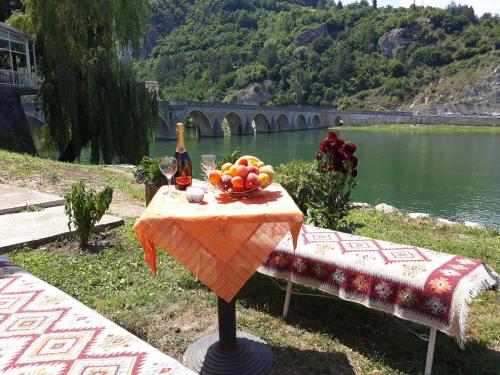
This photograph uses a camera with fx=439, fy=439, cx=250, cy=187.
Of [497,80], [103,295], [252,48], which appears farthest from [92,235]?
[252,48]

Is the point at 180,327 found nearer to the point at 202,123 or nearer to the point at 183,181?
the point at 183,181

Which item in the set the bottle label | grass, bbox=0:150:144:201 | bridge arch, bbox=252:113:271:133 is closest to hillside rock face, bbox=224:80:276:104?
bridge arch, bbox=252:113:271:133

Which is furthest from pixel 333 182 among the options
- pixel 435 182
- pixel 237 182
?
pixel 435 182

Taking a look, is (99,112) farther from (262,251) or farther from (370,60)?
(370,60)

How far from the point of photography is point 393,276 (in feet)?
8.55

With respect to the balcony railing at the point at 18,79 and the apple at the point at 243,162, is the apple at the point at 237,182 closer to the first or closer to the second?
the apple at the point at 243,162

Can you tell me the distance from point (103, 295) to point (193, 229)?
1.51m

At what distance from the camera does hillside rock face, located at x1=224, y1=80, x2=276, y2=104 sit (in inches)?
3418

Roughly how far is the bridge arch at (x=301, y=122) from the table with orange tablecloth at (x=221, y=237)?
58119 millimetres

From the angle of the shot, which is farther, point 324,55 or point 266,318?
point 324,55

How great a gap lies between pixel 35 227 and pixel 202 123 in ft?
128

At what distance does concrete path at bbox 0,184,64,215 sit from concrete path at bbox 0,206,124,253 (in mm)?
195

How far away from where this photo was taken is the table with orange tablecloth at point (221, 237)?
2232 millimetres

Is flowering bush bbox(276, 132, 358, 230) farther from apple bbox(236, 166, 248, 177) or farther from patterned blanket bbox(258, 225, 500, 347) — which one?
apple bbox(236, 166, 248, 177)
